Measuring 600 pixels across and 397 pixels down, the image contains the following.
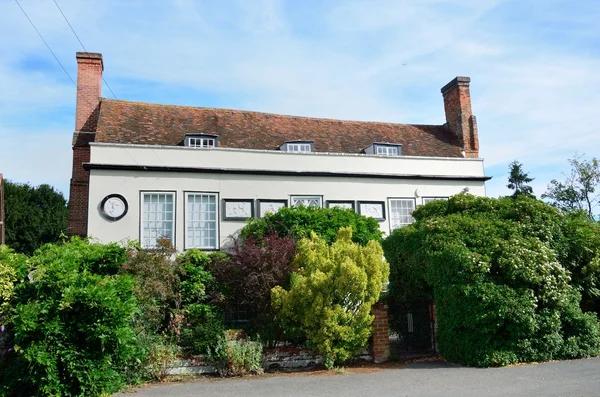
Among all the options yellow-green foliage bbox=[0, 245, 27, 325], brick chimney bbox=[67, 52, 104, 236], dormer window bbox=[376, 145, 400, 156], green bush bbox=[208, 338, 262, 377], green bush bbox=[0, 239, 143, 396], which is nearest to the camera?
green bush bbox=[0, 239, 143, 396]

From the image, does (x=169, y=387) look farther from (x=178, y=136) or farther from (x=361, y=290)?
(x=178, y=136)

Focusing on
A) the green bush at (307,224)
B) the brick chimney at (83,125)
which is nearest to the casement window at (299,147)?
the green bush at (307,224)

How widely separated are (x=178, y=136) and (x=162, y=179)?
2.32 meters

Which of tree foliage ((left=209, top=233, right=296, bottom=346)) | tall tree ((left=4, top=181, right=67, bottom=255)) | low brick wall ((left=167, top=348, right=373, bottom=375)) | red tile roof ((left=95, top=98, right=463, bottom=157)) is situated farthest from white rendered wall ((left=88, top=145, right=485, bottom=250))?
tall tree ((left=4, top=181, right=67, bottom=255))

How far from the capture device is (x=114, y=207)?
18.5 meters

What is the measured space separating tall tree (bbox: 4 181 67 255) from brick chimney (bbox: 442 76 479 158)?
27.8 metres

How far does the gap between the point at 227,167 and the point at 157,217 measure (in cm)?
327

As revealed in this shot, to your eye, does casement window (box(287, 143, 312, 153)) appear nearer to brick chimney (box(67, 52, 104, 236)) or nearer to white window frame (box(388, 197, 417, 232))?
white window frame (box(388, 197, 417, 232))

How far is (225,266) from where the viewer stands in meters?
15.0

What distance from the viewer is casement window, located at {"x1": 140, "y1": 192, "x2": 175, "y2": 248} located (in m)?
18.7

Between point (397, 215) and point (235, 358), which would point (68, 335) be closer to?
point (235, 358)

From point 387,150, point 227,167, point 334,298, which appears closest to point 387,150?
point 387,150

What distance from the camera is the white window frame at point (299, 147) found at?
21516 millimetres

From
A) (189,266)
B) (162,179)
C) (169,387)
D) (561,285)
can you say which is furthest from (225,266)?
(561,285)
